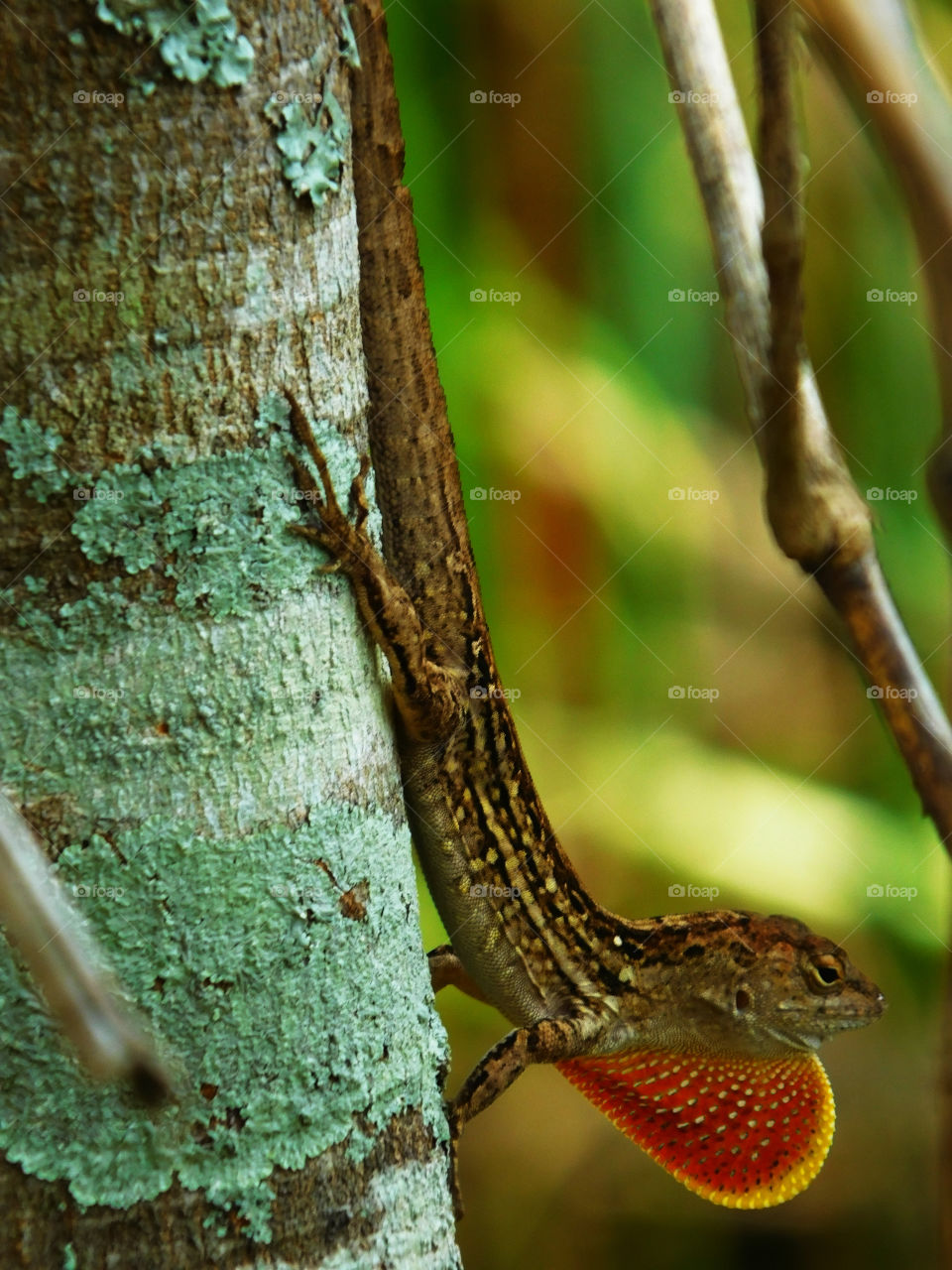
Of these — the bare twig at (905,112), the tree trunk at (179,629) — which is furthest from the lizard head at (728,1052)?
the bare twig at (905,112)

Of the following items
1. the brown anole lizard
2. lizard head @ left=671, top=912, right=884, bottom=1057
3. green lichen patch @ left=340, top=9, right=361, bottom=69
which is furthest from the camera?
lizard head @ left=671, top=912, right=884, bottom=1057

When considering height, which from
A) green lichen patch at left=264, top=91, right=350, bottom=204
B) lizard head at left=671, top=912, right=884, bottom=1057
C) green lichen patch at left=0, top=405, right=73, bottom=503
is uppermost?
green lichen patch at left=264, top=91, right=350, bottom=204

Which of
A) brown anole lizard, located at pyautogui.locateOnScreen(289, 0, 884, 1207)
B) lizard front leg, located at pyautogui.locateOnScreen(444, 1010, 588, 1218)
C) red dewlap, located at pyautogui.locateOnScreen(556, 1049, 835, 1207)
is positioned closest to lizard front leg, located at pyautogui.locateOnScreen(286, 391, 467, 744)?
brown anole lizard, located at pyautogui.locateOnScreen(289, 0, 884, 1207)

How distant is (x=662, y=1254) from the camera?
9.96ft

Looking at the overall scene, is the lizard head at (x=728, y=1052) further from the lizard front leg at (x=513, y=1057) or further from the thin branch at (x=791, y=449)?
the thin branch at (x=791, y=449)

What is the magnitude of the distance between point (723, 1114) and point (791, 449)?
124cm

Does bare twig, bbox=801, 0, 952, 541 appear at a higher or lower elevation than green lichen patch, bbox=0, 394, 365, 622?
higher

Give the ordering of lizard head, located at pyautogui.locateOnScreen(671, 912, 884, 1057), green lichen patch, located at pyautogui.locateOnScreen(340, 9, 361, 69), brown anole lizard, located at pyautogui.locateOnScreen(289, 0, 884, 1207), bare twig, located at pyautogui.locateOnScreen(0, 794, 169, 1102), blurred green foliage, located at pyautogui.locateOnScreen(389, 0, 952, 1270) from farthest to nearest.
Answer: blurred green foliage, located at pyautogui.locateOnScreen(389, 0, 952, 1270) < lizard head, located at pyautogui.locateOnScreen(671, 912, 884, 1057) < brown anole lizard, located at pyautogui.locateOnScreen(289, 0, 884, 1207) < green lichen patch, located at pyautogui.locateOnScreen(340, 9, 361, 69) < bare twig, located at pyautogui.locateOnScreen(0, 794, 169, 1102)

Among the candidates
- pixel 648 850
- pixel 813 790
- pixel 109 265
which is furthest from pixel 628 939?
pixel 109 265

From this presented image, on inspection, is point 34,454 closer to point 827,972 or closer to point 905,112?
point 905,112

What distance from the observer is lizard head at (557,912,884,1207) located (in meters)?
1.81

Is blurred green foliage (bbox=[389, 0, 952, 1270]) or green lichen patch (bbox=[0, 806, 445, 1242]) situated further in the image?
blurred green foliage (bbox=[389, 0, 952, 1270])

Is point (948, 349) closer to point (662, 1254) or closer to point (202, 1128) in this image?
point (202, 1128)

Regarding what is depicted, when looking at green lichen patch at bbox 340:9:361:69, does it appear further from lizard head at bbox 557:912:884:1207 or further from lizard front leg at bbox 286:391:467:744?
lizard head at bbox 557:912:884:1207
